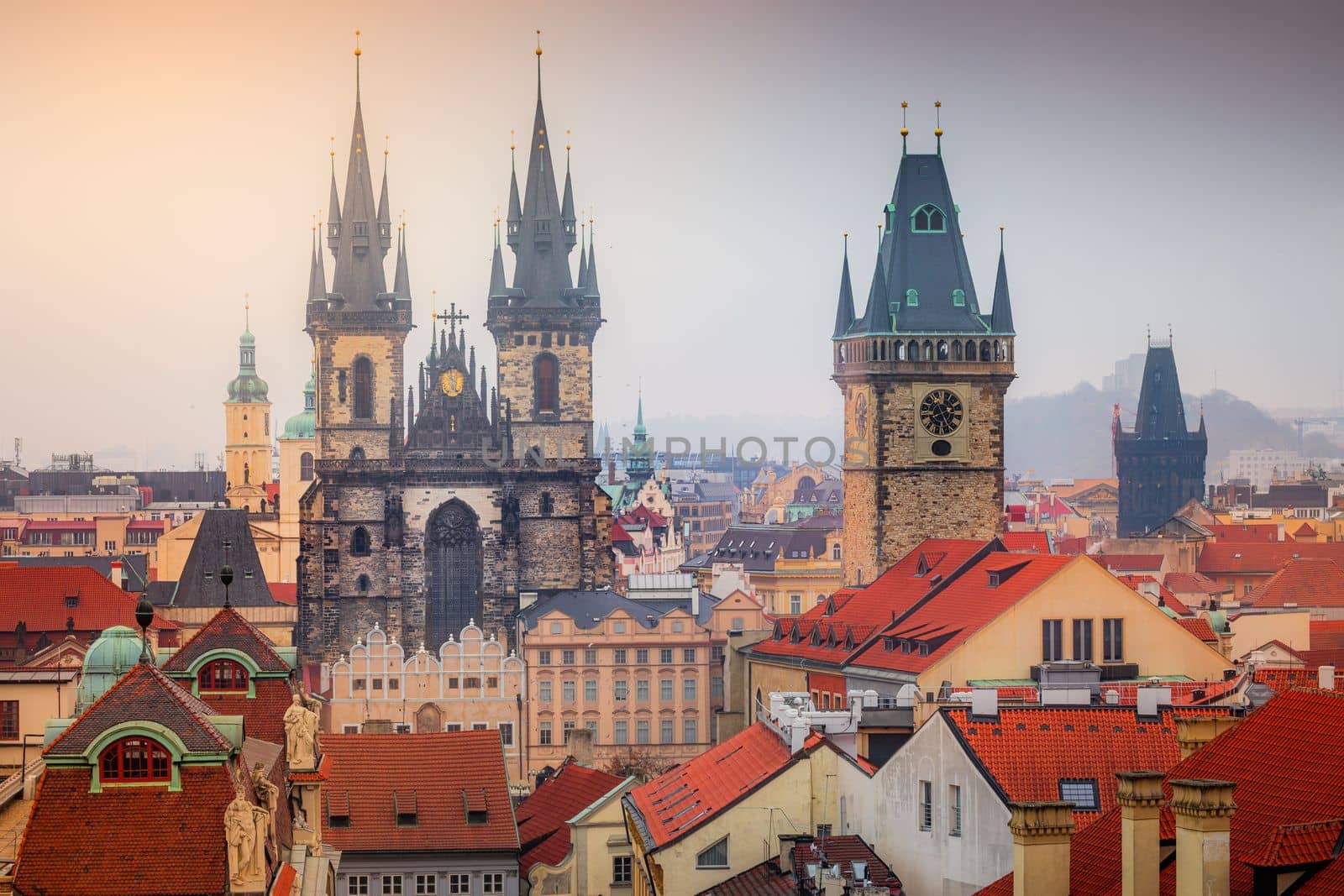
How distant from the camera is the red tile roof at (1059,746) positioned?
43875mm

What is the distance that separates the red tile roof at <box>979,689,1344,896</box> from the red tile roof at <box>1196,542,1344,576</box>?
5118 inches

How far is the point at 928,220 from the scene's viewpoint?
10550cm

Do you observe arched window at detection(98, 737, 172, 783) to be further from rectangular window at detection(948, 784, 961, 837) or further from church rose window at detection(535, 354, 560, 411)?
church rose window at detection(535, 354, 560, 411)

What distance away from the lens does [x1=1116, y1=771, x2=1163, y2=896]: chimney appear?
29875 mm

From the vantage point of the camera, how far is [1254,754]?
3234 centimetres

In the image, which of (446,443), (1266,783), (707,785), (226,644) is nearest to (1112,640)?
(707,785)

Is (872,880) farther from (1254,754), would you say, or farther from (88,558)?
(88,558)

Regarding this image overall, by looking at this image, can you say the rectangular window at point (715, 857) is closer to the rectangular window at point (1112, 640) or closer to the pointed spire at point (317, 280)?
the rectangular window at point (1112, 640)

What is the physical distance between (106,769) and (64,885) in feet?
5.74

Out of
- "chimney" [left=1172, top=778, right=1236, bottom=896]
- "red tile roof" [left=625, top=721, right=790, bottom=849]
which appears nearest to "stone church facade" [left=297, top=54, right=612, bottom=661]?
"red tile roof" [left=625, top=721, right=790, bottom=849]

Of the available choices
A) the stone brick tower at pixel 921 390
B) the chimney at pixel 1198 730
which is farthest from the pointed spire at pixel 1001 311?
the chimney at pixel 1198 730

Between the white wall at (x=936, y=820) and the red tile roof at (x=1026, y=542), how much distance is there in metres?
48.7

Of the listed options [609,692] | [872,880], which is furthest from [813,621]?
[872,880]

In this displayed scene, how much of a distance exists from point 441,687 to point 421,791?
5299 cm
